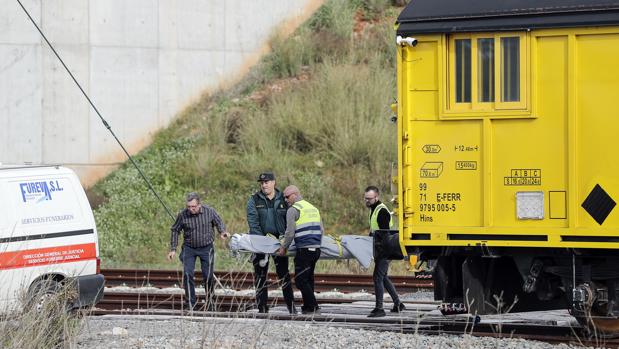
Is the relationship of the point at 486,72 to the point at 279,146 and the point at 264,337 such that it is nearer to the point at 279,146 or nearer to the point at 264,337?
the point at 264,337

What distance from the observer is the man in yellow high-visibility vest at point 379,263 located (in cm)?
1312

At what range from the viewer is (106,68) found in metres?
24.7

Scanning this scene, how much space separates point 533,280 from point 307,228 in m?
3.32

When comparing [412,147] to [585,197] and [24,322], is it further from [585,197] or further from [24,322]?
[24,322]

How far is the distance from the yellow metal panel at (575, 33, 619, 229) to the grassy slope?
11.6 meters

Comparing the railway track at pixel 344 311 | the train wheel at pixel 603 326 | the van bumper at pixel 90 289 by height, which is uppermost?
the van bumper at pixel 90 289

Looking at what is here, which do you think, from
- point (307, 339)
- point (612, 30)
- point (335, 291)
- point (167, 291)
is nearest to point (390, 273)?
point (335, 291)

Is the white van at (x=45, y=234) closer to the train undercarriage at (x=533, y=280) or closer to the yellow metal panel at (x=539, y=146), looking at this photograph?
the train undercarriage at (x=533, y=280)

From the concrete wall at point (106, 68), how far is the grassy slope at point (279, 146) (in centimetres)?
54

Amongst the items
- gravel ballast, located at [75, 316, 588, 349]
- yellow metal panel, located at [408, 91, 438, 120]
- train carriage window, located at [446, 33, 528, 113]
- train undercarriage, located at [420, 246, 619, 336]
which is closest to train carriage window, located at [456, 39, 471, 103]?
train carriage window, located at [446, 33, 528, 113]

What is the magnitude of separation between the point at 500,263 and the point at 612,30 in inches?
98.6

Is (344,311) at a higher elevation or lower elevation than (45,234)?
lower

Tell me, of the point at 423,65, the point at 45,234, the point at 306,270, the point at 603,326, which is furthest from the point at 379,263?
the point at 45,234

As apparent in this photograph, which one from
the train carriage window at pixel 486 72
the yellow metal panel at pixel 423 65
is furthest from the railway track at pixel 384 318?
the yellow metal panel at pixel 423 65
